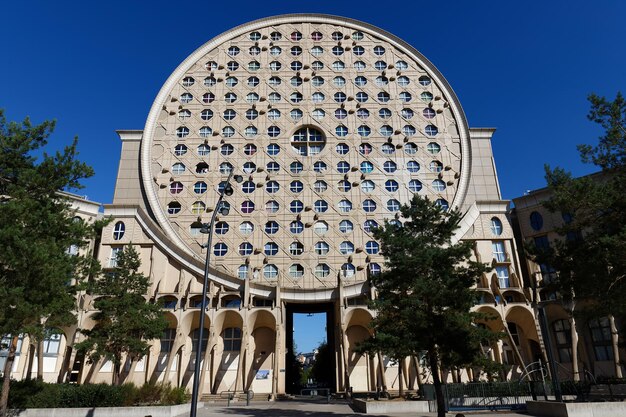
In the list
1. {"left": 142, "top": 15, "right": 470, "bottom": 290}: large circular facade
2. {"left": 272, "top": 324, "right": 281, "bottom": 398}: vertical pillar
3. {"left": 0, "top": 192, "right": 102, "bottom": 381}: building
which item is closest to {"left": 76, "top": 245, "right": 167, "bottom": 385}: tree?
{"left": 0, "top": 192, "right": 102, "bottom": 381}: building

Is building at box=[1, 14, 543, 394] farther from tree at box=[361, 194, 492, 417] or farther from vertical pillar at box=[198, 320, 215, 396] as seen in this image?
tree at box=[361, 194, 492, 417]

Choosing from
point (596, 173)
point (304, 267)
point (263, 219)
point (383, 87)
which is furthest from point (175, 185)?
point (596, 173)

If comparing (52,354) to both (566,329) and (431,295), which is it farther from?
(566,329)

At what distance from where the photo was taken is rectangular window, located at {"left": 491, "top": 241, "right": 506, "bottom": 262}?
38.7 m

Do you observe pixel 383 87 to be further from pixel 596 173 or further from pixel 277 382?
pixel 277 382

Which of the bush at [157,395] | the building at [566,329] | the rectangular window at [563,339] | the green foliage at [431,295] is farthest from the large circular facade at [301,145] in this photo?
the green foliage at [431,295]

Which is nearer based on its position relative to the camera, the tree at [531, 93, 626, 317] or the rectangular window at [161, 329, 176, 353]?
the tree at [531, 93, 626, 317]

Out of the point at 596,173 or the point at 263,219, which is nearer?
the point at 596,173

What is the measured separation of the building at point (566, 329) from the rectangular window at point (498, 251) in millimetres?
2223

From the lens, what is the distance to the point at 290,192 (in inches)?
1602

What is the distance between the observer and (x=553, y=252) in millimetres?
16719

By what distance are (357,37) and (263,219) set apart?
999 inches

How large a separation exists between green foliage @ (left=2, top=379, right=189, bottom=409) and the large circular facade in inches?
648

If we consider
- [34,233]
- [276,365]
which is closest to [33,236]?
[34,233]
